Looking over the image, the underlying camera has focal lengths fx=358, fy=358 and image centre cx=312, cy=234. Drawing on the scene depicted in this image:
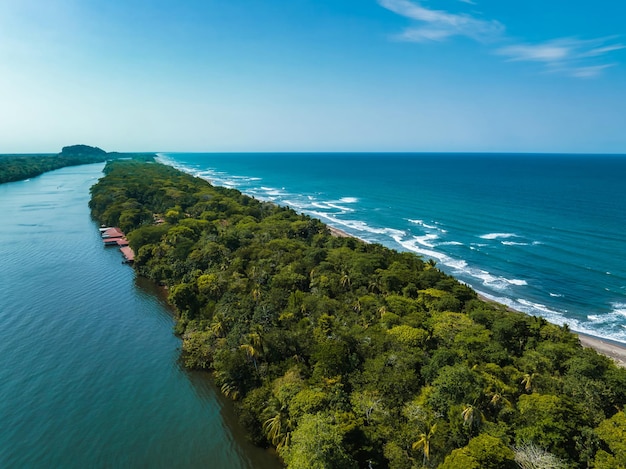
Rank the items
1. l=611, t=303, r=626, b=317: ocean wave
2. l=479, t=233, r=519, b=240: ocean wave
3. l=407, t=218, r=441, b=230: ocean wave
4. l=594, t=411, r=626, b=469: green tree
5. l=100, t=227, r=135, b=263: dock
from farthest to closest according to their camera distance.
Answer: l=407, t=218, r=441, b=230: ocean wave < l=479, t=233, r=519, b=240: ocean wave < l=100, t=227, r=135, b=263: dock < l=611, t=303, r=626, b=317: ocean wave < l=594, t=411, r=626, b=469: green tree

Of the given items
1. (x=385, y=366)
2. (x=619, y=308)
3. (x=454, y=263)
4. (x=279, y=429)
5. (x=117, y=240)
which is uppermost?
(x=385, y=366)

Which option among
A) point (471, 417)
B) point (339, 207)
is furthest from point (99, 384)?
point (339, 207)

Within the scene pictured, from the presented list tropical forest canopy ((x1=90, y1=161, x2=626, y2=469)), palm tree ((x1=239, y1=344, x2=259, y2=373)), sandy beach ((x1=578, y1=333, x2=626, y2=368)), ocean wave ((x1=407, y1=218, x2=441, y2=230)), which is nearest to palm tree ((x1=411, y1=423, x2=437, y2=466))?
tropical forest canopy ((x1=90, y1=161, x2=626, y2=469))

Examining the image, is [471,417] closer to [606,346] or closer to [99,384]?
[606,346]

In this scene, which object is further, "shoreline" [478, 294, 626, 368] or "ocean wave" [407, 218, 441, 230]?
"ocean wave" [407, 218, 441, 230]

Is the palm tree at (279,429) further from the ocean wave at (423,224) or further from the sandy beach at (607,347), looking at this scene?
the ocean wave at (423,224)

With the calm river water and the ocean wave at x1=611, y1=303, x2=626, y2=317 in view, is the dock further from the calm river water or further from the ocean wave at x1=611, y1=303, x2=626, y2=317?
the ocean wave at x1=611, y1=303, x2=626, y2=317

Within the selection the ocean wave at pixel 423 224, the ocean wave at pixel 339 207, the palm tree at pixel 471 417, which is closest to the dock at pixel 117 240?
the palm tree at pixel 471 417

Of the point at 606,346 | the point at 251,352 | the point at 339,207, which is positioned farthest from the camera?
the point at 339,207
